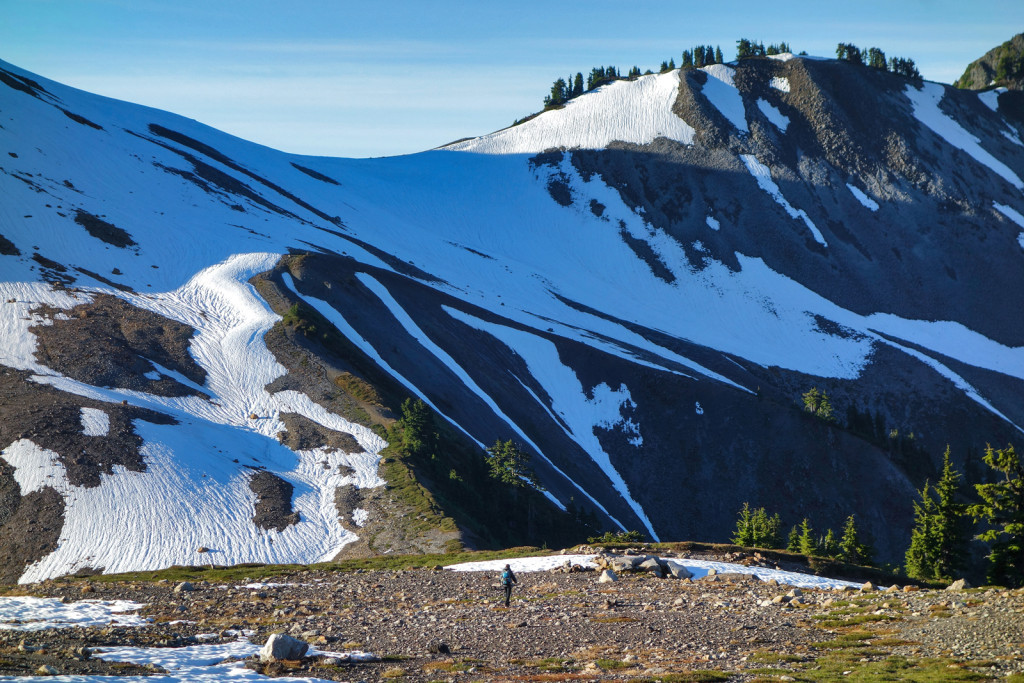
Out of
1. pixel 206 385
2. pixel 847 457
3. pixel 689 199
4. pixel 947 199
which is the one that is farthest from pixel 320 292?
pixel 947 199

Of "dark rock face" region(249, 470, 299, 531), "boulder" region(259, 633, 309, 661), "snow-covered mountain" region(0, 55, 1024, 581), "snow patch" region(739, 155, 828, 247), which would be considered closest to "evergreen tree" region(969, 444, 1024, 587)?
"boulder" region(259, 633, 309, 661)

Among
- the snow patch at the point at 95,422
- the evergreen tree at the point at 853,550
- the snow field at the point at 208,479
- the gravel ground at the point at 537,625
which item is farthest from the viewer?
the evergreen tree at the point at 853,550

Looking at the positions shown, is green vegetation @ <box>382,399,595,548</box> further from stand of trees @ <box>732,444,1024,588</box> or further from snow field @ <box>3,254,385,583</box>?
stand of trees @ <box>732,444,1024,588</box>

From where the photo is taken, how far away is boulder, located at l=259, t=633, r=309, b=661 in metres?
21.1

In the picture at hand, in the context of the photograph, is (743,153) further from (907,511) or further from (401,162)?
(907,511)

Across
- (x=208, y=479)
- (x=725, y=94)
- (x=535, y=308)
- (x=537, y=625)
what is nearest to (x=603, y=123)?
(x=725, y=94)

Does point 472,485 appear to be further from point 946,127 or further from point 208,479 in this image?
point 946,127

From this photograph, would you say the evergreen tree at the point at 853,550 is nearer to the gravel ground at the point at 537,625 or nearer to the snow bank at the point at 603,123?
the gravel ground at the point at 537,625

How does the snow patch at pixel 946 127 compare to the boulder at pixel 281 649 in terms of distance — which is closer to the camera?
the boulder at pixel 281 649

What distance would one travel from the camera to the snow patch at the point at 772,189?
6236 inches

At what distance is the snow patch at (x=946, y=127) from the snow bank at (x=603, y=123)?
51436 mm

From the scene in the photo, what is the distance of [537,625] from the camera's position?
86.7 feet

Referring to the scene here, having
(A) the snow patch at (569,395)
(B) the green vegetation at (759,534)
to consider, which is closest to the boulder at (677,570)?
(B) the green vegetation at (759,534)

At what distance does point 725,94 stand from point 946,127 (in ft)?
153
